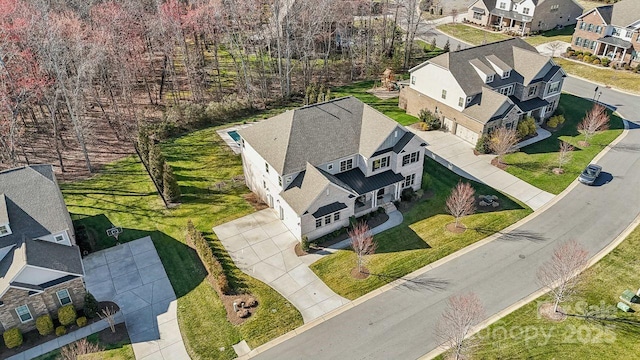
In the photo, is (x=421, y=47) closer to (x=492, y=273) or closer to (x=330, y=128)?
(x=330, y=128)

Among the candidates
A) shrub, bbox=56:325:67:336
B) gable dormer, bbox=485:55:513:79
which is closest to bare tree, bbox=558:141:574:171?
gable dormer, bbox=485:55:513:79

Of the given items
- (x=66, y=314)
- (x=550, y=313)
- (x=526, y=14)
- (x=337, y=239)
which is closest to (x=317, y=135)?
(x=337, y=239)

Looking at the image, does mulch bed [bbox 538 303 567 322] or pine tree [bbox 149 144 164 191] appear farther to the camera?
pine tree [bbox 149 144 164 191]

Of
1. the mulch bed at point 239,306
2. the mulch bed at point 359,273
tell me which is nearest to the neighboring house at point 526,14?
the mulch bed at point 359,273

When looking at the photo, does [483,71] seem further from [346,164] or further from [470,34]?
[470,34]

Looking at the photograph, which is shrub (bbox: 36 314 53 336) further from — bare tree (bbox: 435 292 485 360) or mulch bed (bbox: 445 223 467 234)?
mulch bed (bbox: 445 223 467 234)

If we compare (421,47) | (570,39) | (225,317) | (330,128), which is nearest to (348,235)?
(330,128)
